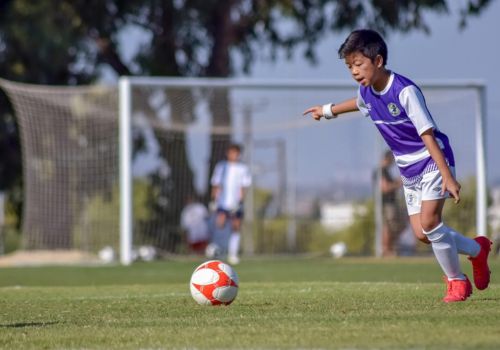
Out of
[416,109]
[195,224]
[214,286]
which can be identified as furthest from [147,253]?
[416,109]

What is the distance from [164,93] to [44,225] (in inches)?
140

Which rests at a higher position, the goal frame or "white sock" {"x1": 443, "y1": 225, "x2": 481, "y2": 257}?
the goal frame

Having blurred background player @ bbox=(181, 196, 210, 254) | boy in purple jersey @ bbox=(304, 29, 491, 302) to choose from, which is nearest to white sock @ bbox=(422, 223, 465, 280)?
boy in purple jersey @ bbox=(304, 29, 491, 302)

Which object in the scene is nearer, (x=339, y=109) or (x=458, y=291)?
(x=458, y=291)

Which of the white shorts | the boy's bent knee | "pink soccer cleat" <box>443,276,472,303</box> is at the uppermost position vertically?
the white shorts

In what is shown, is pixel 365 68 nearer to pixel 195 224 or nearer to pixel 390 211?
pixel 390 211

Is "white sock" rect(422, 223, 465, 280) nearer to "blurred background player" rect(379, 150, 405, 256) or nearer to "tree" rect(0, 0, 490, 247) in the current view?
"blurred background player" rect(379, 150, 405, 256)

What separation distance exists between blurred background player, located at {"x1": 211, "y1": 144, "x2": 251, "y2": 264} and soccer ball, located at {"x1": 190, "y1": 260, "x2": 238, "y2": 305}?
12.3 metres

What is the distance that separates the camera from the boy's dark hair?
8617 millimetres

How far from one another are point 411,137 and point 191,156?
57.1 feet

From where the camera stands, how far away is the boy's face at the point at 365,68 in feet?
28.2

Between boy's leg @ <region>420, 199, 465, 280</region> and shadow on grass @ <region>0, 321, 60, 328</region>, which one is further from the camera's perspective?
boy's leg @ <region>420, 199, 465, 280</region>

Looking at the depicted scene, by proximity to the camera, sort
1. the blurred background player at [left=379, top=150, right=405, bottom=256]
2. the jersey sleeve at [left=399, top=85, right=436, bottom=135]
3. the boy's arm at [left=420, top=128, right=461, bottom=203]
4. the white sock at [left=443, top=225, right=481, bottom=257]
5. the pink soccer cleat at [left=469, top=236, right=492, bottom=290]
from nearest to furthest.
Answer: the boy's arm at [left=420, top=128, right=461, bottom=203], the jersey sleeve at [left=399, top=85, right=436, bottom=135], the white sock at [left=443, top=225, right=481, bottom=257], the pink soccer cleat at [left=469, top=236, right=492, bottom=290], the blurred background player at [left=379, top=150, right=405, bottom=256]

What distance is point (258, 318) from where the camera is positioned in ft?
25.9
